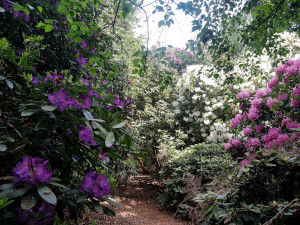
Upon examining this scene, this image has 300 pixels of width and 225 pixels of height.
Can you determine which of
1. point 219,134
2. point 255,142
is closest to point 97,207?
point 255,142

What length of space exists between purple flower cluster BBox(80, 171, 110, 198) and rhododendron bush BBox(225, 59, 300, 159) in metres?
1.68

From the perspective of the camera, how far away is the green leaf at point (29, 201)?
56 centimetres

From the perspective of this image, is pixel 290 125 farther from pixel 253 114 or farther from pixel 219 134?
pixel 219 134

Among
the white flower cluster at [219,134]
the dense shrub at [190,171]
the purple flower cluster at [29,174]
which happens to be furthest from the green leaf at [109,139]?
the white flower cluster at [219,134]

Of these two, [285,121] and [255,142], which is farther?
[255,142]

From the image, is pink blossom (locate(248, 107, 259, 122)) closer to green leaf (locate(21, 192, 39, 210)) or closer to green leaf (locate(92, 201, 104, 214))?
green leaf (locate(92, 201, 104, 214))

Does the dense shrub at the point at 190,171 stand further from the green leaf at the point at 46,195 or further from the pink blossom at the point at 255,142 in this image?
the green leaf at the point at 46,195

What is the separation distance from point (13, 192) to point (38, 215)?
10 centimetres

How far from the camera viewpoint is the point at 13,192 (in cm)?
60

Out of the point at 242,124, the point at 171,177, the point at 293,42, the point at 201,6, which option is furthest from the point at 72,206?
the point at 293,42

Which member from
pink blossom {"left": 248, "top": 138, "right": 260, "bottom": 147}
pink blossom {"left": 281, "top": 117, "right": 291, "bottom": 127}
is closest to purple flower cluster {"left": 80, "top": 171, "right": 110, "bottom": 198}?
pink blossom {"left": 248, "top": 138, "right": 260, "bottom": 147}

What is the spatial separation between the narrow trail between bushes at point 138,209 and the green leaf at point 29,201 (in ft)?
5.52

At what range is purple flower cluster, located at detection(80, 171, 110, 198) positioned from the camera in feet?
2.52

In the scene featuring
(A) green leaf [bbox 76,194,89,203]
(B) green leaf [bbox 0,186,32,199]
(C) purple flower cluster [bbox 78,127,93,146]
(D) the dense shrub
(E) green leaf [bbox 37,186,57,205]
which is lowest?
(D) the dense shrub
